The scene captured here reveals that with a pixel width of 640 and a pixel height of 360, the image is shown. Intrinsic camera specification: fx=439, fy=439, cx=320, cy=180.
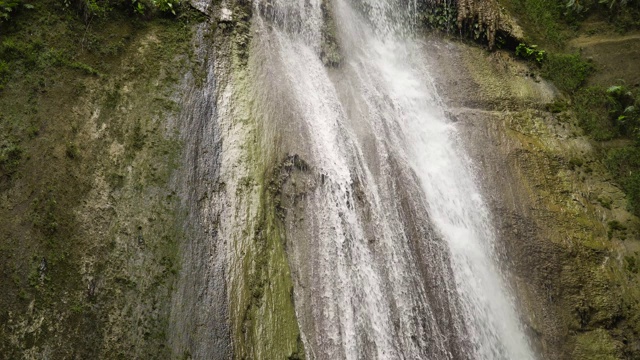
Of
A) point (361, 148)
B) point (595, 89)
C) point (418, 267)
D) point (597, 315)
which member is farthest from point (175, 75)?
point (595, 89)

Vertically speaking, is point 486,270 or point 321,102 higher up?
point 321,102

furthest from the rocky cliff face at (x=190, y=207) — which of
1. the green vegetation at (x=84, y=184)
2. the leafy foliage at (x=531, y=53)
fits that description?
the leafy foliage at (x=531, y=53)

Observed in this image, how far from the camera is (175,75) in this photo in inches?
276

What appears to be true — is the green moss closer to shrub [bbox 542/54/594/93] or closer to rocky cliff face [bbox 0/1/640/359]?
rocky cliff face [bbox 0/1/640/359]

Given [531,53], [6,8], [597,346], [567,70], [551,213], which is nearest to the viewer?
[6,8]

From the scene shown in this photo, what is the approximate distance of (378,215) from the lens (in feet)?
23.5

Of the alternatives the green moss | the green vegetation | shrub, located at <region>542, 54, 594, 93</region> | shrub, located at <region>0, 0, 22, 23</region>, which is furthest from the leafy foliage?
shrub, located at <region>0, 0, 22, 23</region>

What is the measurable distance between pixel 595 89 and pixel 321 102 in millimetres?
6180

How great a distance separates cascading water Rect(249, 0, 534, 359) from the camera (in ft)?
20.4

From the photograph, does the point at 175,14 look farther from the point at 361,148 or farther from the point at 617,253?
the point at 617,253

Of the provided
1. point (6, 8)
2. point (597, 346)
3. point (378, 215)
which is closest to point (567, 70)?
point (597, 346)

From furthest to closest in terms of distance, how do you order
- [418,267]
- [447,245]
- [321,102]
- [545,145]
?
[545,145] < [321,102] < [447,245] < [418,267]

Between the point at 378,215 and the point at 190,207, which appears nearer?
the point at 190,207

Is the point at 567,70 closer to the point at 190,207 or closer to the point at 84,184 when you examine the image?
the point at 190,207
